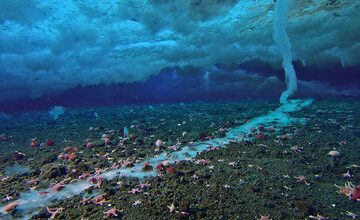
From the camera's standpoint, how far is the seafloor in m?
6.47

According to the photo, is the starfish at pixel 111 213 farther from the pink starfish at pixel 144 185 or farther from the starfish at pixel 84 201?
the pink starfish at pixel 144 185

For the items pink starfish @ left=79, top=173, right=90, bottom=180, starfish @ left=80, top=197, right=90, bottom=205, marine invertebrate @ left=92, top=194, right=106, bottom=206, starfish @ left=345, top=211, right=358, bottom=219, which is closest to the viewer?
starfish @ left=345, top=211, right=358, bottom=219

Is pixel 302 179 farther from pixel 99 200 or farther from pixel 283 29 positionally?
pixel 283 29

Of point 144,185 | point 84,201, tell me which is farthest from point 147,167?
point 84,201

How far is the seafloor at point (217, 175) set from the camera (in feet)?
21.2

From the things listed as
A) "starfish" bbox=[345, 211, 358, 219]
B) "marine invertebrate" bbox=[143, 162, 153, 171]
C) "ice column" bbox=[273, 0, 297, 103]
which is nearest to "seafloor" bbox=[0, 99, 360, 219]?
"starfish" bbox=[345, 211, 358, 219]

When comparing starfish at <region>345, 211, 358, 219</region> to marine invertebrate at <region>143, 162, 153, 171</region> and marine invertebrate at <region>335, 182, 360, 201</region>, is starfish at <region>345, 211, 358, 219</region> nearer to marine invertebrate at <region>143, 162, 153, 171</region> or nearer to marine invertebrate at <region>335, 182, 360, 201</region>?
marine invertebrate at <region>335, 182, 360, 201</region>

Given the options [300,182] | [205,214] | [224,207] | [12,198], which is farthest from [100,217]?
[300,182]

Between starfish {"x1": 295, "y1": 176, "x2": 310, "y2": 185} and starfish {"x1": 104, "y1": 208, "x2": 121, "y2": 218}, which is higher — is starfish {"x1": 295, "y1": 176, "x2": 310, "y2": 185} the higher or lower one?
the lower one

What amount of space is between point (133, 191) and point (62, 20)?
2320 centimetres

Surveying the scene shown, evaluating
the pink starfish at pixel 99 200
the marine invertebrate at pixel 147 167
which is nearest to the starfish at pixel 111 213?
the pink starfish at pixel 99 200

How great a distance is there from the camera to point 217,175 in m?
8.59

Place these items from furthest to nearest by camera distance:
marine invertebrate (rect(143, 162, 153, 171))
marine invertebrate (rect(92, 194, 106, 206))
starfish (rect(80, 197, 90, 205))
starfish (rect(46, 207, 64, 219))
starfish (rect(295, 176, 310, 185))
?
marine invertebrate (rect(143, 162, 153, 171))
starfish (rect(295, 176, 310, 185))
starfish (rect(80, 197, 90, 205))
marine invertebrate (rect(92, 194, 106, 206))
starfish (rect(46, 207, 64, 219))

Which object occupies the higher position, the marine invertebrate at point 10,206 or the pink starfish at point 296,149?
the marine invertebrate at point 10,206
